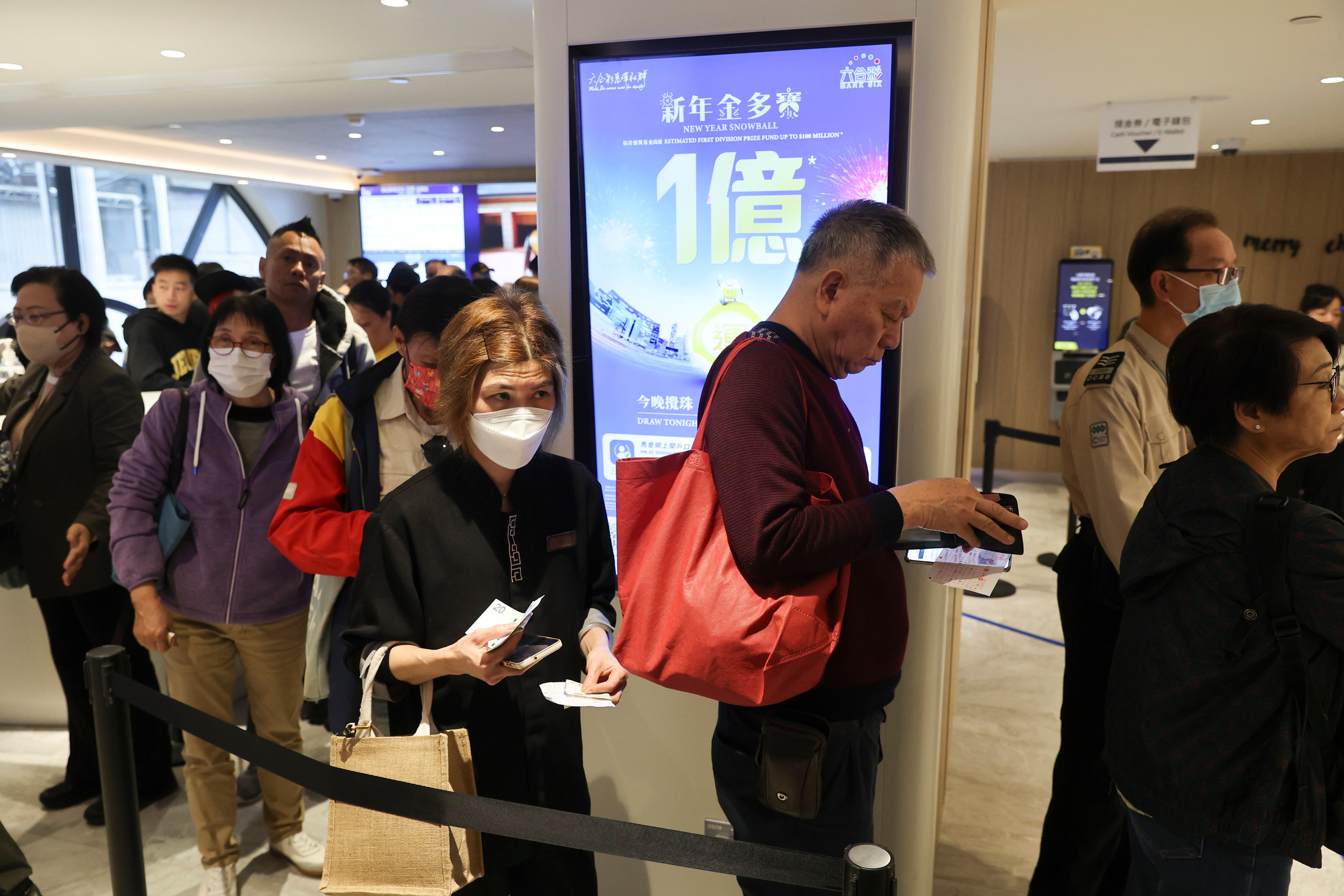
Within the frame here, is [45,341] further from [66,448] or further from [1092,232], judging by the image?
[1092,232]

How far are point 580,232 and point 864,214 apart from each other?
974 millimetres

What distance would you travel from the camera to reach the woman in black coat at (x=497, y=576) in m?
1.45

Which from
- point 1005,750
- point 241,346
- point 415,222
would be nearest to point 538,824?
point 241,346

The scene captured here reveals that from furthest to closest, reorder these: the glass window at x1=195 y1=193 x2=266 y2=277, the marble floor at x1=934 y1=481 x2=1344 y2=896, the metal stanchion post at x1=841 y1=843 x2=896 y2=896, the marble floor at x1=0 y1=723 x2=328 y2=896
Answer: the glass window at x1=195 y1=193 x2=266 y2=277 → the marble floor at x1=934 y1=481 x2=1344 y2=896 → the marble floor at x1=0 y1=723 x2=328 y2=896 → the metal stanchion post at x1=841 y1=843 x2=896 y2=896

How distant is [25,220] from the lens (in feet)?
34.9

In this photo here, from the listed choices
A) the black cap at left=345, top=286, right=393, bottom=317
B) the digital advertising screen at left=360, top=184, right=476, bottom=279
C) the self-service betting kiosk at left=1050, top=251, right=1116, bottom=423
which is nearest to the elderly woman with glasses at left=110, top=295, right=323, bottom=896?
the black cap at left=345, top=286, right=393, bottom=317

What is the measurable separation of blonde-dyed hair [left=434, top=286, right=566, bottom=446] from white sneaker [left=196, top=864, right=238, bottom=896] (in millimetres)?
1768

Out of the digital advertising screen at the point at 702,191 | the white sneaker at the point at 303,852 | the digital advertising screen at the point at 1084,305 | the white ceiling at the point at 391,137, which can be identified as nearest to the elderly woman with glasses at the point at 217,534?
the white sneaker at the point at 303,852

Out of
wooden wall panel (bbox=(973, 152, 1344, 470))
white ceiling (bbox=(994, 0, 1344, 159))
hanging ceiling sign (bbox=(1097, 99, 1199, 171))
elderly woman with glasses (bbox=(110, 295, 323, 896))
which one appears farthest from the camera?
wooden wall panel (bbox=(973, 152, 1344, 470))

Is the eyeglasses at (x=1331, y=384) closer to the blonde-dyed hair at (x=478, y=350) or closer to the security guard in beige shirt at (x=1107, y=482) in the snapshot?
the security guard in beige shirt at (x=1107, y=482)

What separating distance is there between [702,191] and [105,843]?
2.87 m

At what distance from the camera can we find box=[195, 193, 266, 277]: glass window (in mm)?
12852

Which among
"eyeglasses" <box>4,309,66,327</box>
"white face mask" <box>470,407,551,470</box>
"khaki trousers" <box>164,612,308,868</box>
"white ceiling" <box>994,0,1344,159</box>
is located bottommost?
"khaki trousers" <box>164,612,308,868</box>

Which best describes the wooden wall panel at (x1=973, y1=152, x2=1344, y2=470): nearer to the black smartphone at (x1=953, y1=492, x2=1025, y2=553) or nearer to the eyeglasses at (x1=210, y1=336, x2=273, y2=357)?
the eyeglasses at (x1=210, y1=336, x2=273, y2=357)
